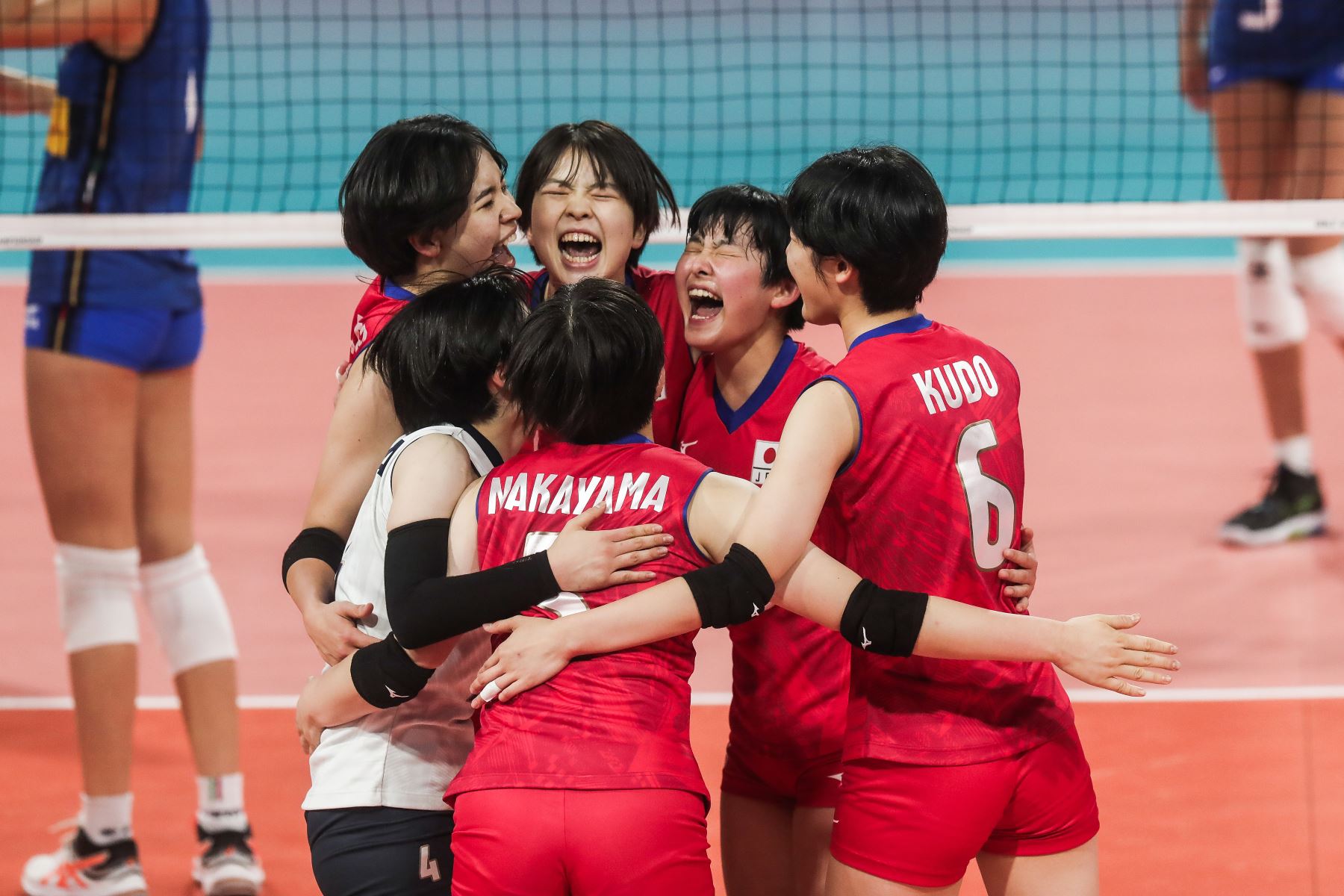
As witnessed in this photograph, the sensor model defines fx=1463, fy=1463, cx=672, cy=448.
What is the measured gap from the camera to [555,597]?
252cm

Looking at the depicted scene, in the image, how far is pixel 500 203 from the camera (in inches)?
131

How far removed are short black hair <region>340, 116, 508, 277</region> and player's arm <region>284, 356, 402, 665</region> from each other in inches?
12.8

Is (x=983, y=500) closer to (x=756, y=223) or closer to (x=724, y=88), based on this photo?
Result: (x=756, y=223)

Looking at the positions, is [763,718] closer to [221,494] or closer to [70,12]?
[70,12]

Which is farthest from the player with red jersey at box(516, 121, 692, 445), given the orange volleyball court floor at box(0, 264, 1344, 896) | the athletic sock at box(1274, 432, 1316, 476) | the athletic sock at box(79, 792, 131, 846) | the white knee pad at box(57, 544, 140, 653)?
the athletic sock at box(1274, 432, 1316, 476)

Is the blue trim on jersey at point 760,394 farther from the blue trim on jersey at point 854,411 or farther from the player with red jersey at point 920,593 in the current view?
the blue trim on jersey at point 854,411

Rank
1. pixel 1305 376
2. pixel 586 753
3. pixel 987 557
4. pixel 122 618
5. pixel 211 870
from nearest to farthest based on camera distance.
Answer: pixel 586 753 → pixel 987 557 → pixel 211 870 → pixel 122 618 → pixel 1305 376

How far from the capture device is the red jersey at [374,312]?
10.4 ft

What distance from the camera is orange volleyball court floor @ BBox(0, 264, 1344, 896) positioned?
16.1ft

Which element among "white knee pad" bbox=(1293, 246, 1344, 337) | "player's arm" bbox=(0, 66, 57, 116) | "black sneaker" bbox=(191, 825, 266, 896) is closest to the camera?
"black sneaker" bbox=(191, 825, 266, 896)

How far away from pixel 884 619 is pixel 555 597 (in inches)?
22.8

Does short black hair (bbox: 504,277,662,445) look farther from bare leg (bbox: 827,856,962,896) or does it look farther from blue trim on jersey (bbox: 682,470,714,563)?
bare leg (bbox: 827,856,962,896)

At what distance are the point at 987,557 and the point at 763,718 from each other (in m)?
0.79

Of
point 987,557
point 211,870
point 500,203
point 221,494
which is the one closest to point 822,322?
point 987,557
